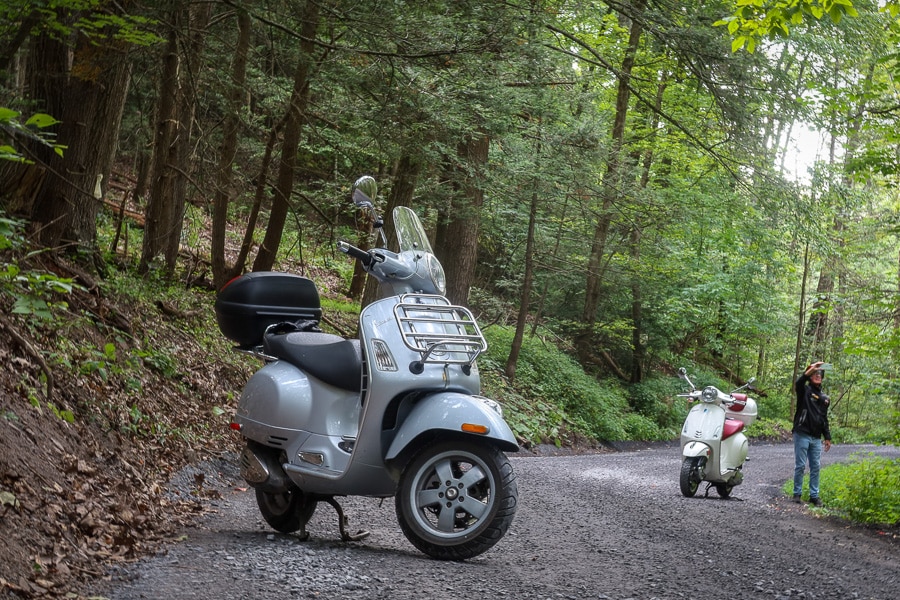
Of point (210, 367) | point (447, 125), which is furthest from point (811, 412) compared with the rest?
point (210, 367)

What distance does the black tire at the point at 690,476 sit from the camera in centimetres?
1038

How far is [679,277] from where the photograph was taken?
2505cm

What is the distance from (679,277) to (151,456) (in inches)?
790

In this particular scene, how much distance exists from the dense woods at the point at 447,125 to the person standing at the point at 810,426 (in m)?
0.93

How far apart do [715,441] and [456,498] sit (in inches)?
254

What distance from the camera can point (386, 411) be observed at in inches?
206

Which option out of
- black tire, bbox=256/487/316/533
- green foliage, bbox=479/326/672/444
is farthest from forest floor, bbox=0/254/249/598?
green foliage, bbox=479/326/672/444

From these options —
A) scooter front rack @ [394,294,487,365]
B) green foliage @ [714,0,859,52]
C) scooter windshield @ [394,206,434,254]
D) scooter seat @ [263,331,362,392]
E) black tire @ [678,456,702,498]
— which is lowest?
black tire @ [678,456,702,498]

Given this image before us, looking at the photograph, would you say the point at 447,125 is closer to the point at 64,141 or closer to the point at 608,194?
the point at 64,141

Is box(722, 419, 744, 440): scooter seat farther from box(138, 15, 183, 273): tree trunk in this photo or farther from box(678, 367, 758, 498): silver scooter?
box(138, 15, 183, 273): tree trunk

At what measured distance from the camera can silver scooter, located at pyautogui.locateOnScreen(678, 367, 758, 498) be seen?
10.5 meters

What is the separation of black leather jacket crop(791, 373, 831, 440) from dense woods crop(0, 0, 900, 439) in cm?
92

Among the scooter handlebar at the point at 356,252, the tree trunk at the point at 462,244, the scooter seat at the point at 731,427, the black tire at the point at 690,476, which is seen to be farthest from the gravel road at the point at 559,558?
the tree trunk at the point at 462,244

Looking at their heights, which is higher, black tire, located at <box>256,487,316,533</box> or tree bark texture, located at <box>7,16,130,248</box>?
tree bark texture, located at <box>7,16,130,248</box>
